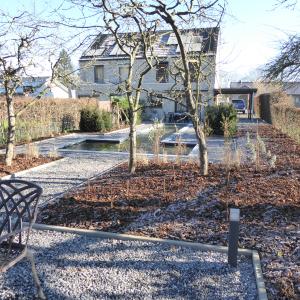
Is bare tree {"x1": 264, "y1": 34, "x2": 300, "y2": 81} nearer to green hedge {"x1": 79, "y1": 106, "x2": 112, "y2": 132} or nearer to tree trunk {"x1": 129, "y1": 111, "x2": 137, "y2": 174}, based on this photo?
tree trunk {"x1": 129, "y1": 111, "x2": 137, "y2": 174}

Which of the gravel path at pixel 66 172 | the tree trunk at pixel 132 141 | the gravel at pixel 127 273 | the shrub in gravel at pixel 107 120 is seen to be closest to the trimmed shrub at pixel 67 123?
the shrub in gravel at pixel 107 120


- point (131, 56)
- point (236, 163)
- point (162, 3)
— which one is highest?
point (162, 3)

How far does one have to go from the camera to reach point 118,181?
19.8 ft

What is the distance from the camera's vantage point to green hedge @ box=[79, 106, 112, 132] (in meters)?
16.5

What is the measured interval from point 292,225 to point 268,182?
1.67m

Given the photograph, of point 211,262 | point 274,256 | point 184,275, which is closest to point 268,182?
point 274,256

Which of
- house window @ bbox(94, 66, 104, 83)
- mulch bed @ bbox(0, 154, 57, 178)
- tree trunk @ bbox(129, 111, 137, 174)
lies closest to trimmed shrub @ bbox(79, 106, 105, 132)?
mulch bed @ bbox(0, 154, 57, 178)

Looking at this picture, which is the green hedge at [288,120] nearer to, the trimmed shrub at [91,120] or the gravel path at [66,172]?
the gravel path at [66,172]

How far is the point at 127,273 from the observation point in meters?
3.04

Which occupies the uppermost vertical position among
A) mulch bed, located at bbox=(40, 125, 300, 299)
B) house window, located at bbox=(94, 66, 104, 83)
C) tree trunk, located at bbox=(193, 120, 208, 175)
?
house window, located at bbox=(94, 66, 104, 83)

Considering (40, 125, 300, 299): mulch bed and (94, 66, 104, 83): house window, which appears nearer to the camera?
(40, 125, 300, 299): mulch bed

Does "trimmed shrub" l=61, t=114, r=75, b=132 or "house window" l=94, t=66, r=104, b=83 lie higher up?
"house window" l=94, t=66, r=104, b=83

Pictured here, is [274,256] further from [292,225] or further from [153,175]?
[153,175]

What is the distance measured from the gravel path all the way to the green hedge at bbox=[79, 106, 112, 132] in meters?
7.45
